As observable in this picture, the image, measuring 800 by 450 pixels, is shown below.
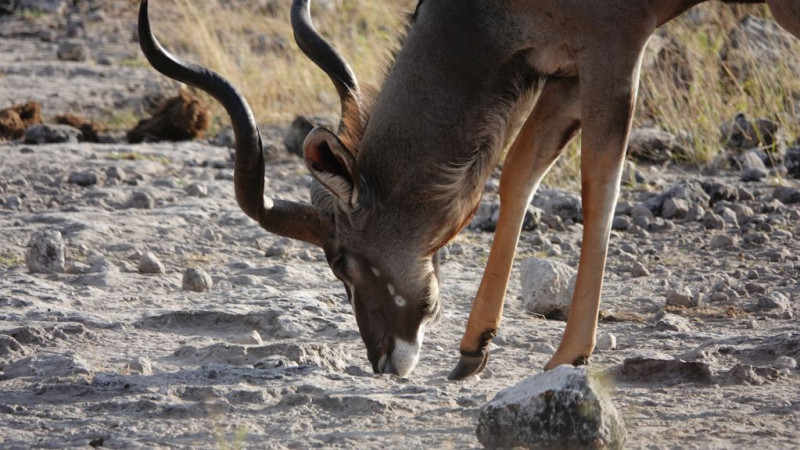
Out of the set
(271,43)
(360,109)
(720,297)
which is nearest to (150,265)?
(360,109)

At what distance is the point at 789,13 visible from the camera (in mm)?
4992

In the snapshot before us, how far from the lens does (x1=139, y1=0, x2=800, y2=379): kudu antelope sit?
16.7ft

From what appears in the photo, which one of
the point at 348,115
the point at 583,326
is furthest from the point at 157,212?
the point at 583,326

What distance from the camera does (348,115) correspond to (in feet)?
18.2

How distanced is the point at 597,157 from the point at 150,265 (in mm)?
3166

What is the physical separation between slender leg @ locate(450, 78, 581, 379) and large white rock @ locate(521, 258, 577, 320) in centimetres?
72

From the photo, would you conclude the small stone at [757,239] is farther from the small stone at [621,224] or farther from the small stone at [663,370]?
the small stone at [663,370]

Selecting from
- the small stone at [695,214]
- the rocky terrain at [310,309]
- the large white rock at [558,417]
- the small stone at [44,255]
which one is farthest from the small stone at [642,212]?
the large white rock at [558,417]

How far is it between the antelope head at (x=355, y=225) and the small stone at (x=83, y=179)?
165 inches

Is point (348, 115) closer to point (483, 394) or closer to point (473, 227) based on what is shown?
point (483, 394)

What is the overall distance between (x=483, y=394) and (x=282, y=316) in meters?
1.67

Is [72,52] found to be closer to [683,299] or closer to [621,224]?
[621,224]

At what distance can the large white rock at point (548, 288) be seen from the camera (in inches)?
253

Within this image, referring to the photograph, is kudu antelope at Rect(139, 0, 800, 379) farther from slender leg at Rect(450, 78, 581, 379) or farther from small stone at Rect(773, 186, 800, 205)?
small stone at Rect(773, 186, 800, 205)
